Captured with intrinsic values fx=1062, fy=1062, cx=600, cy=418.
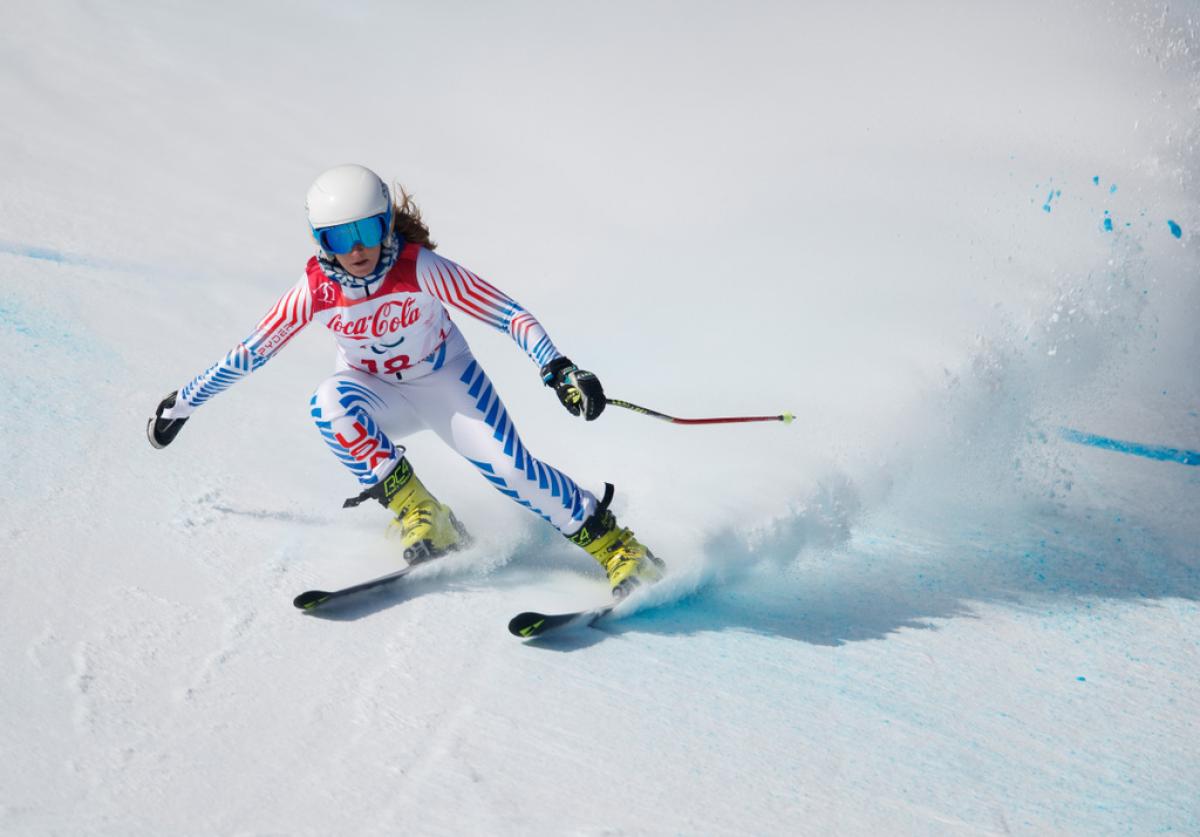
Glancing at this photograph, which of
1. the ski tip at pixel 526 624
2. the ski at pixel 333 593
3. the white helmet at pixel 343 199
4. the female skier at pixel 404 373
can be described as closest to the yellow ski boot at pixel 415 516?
the female skier at pixel 404 373

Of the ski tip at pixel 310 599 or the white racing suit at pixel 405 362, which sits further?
the white racing suit at pixel 405 362

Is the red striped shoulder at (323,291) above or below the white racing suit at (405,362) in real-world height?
above

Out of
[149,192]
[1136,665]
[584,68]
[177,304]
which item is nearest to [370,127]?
[584,68]

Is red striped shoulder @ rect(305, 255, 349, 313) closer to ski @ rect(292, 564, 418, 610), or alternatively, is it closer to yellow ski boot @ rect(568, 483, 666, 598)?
ski @ rect(292, 564, 418, 610)

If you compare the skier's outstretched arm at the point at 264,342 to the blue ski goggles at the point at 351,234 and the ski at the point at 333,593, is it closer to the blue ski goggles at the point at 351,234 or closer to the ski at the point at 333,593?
the blue ski goggles at the point at 351,234

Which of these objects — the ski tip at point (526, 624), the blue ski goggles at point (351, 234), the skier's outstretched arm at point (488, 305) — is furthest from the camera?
the skier's outstretched arm at point (488, 305)

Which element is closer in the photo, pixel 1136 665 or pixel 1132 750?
pixel 1132 750

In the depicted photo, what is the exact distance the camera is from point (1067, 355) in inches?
233

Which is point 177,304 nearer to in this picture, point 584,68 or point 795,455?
A: point 795,455

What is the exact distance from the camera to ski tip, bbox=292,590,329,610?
3256 millimetres

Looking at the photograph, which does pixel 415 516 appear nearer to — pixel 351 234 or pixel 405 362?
pixel 405 362

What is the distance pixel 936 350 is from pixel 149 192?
737cm

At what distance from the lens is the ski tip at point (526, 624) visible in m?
3.22

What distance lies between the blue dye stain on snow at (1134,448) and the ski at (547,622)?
15.0 feet
